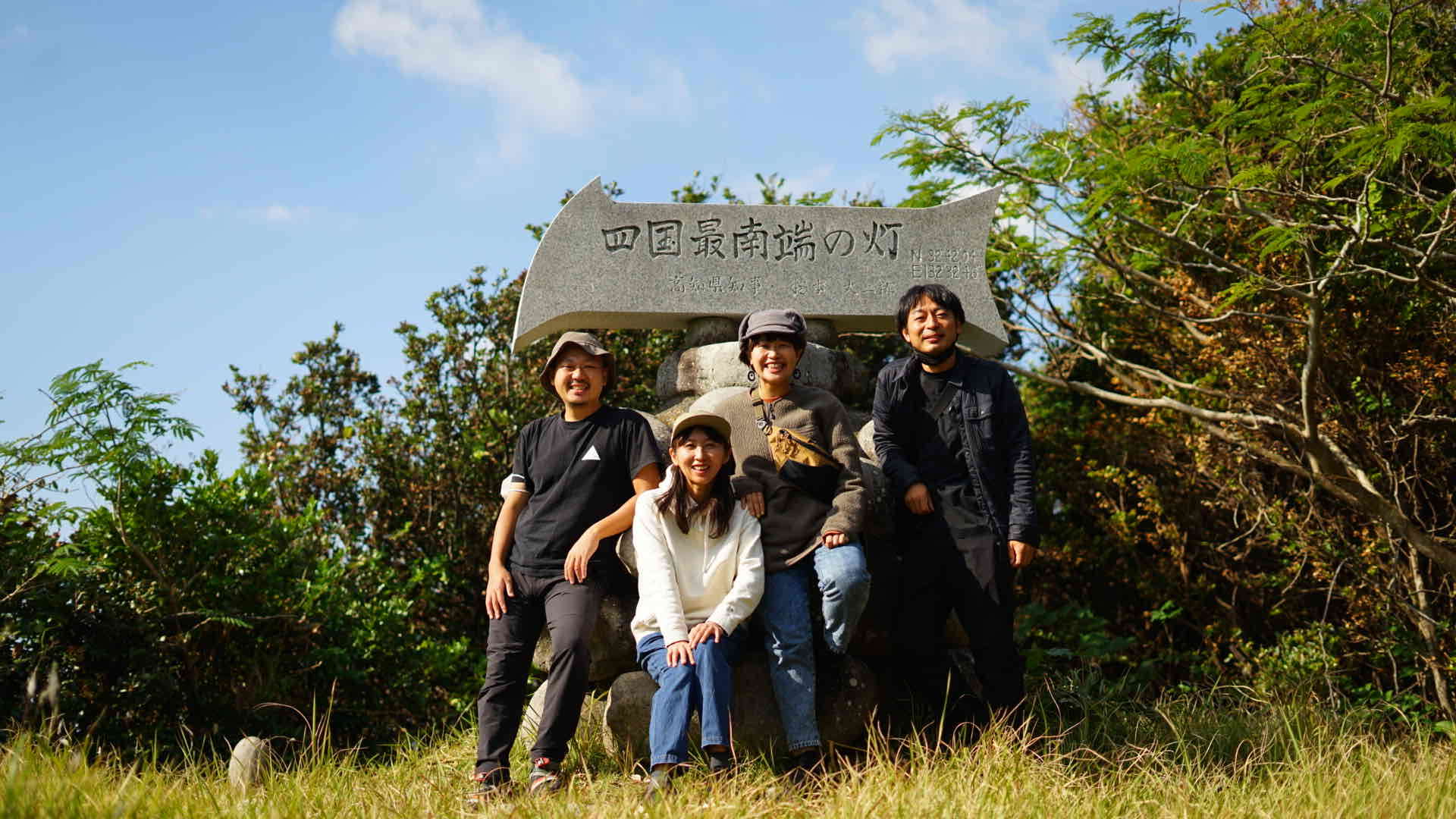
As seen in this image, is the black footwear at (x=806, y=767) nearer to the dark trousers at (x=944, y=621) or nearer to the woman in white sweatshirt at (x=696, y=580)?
the woman in white sweatshirt at (x=696, y=580)

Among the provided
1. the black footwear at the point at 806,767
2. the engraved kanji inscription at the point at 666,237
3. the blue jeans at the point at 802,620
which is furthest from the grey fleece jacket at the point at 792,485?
the engraved kanji inscription at the point at 666,237

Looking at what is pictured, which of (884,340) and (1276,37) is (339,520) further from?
(1276,37)

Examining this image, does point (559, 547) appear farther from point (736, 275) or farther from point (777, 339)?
point (736, 275)

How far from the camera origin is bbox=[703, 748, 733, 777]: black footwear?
3.42 metres

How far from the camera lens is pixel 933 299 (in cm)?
404

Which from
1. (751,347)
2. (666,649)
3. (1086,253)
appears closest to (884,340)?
(1086,253)

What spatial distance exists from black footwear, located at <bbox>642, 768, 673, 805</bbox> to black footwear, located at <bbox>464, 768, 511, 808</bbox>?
540 millimetres

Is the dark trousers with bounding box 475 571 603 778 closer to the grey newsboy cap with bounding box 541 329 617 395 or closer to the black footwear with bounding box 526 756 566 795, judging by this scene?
the black footwear with bounding box 526 756 566 795

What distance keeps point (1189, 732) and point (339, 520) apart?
16.0ft

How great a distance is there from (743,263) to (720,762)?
2.49 m

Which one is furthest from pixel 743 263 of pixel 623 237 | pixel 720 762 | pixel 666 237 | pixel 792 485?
pixel 720 762

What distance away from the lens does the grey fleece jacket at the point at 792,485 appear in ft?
12.5

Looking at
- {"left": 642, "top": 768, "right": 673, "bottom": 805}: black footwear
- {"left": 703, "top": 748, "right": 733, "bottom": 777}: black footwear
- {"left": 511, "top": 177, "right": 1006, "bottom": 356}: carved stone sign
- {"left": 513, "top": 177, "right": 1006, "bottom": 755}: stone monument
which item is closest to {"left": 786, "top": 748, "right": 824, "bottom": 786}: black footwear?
{"left": 703, "top": 748, "right": 733, "bottom": 777}: black footwear

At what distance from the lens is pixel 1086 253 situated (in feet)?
21.6
